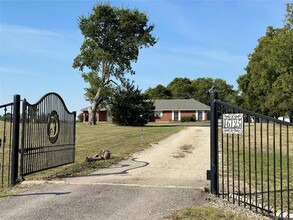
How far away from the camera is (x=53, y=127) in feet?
32.0

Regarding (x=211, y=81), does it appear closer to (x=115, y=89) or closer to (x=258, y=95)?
(x=258, y=95)

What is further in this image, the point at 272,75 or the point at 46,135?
→ the point at 272,75

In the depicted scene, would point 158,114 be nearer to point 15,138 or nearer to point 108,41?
point 108,41

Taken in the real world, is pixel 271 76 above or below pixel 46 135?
above

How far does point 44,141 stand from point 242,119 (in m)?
4.95

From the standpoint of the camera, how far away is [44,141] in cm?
932

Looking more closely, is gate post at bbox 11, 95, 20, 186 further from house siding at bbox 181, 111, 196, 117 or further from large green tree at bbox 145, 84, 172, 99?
large green tree at bbox 145, 84, 172, 99

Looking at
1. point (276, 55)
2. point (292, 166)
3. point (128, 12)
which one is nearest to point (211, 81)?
point (128, 12)

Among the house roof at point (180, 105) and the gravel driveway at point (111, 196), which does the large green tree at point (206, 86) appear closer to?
the house roof at point (180, 105)

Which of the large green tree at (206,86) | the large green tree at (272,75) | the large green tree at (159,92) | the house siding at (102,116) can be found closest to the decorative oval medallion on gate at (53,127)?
the large green tree at (272,75)

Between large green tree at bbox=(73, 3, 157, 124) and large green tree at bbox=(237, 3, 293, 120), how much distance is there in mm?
14625

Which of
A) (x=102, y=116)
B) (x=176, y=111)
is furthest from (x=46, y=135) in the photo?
(x=176, y=111)

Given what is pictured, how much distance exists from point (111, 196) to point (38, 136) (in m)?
2.95

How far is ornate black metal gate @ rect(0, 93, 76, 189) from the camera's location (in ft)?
27.6
